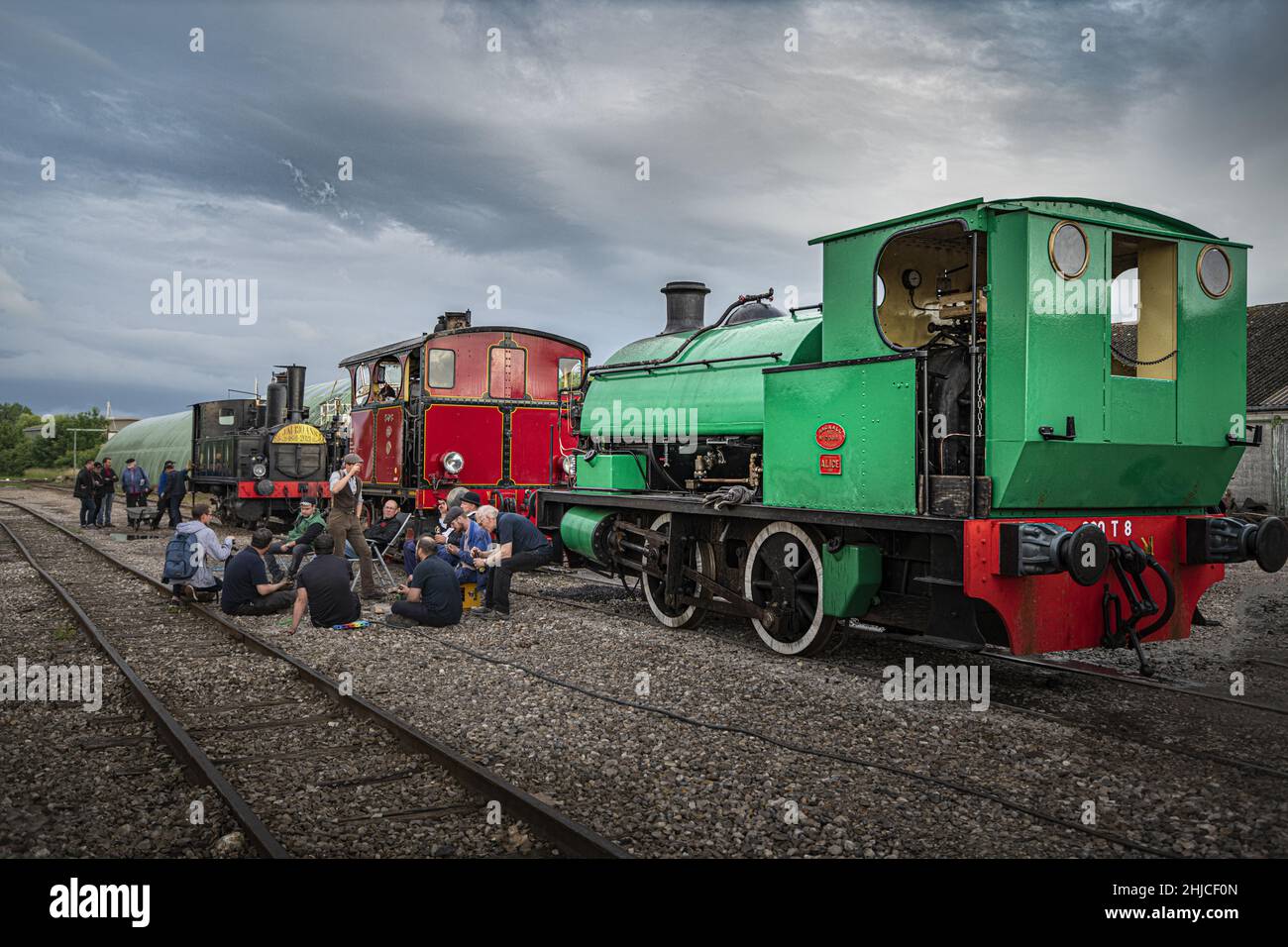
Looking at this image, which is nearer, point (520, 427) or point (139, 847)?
point (139, 847)

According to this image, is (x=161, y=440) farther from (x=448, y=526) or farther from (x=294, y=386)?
(x=448, y=526)

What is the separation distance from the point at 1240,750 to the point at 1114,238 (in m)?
3.50

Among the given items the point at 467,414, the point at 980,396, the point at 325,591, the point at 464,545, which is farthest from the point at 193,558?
the point at 980,396

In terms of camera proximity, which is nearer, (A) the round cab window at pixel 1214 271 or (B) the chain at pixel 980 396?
(B) the chain at pixel 980 396

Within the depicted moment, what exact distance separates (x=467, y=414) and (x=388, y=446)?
1.54 m

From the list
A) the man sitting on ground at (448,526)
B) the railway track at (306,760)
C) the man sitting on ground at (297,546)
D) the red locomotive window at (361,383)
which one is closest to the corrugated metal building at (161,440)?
the red locomotive window at (361,383)

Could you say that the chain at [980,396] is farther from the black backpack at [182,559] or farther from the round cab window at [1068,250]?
the black backpack at [182,559]

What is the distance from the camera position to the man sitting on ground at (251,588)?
10.1 m

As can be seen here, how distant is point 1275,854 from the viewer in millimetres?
4098

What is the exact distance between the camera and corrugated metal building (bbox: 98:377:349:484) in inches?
1415

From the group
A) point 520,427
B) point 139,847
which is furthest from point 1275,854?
point 520,427

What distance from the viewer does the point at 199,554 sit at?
1098 centimetres

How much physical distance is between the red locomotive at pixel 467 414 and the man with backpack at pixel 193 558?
12.5ft
